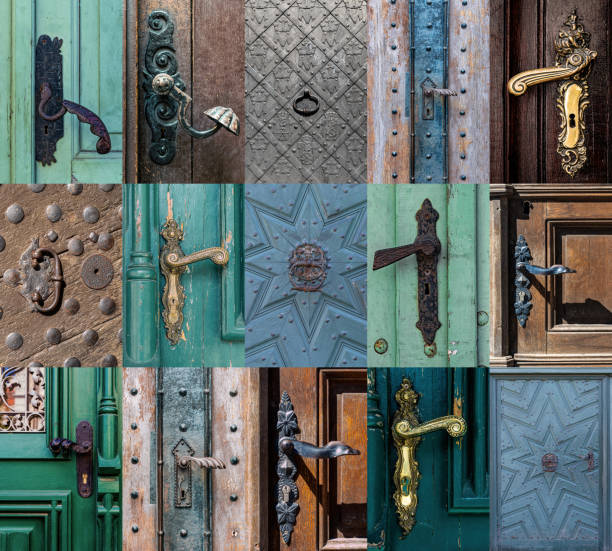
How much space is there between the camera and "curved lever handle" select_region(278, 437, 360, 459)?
1.66 meters

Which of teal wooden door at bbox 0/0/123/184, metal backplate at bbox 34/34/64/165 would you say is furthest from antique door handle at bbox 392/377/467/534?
metal backplate at bbox 34/34/64/165

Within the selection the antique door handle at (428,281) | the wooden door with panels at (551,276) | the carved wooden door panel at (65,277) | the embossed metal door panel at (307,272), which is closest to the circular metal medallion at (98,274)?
the carved wooden door panel at (65,277)

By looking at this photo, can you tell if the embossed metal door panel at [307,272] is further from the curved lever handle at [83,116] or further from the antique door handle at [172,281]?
the curved lever handle at [83,116]

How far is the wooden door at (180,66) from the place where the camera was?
1758mm

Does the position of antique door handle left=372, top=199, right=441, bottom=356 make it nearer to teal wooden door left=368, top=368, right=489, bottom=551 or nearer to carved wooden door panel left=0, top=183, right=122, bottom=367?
teal wooden door left=368, top=368, right=489, bottom=551

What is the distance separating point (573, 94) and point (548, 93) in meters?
0.06

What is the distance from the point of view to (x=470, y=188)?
176cm

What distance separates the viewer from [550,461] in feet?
5.80

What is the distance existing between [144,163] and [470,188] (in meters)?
0.84

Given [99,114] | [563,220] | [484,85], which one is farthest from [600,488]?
[99,114]

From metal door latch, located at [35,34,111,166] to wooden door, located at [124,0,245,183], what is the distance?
0.10 metres

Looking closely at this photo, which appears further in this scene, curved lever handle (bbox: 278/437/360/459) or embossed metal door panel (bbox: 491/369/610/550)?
embossed metal door panel (bbox: 491/369/610/550)

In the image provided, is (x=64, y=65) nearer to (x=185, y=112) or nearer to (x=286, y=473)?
(x=185, y=112)

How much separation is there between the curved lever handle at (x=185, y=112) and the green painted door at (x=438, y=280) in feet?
1.29
